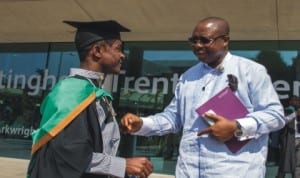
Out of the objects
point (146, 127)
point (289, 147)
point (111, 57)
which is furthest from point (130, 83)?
point (111, 57)

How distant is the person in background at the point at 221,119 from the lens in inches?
96.3

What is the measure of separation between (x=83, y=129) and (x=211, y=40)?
0.92 metres

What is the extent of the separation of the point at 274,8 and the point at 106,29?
6083 mm

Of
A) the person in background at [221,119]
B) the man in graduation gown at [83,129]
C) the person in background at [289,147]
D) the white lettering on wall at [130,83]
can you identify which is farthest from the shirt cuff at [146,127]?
the white lettering on wall at [130,83]

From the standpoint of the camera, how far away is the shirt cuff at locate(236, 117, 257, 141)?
2.40 metres

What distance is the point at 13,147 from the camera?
1226cm

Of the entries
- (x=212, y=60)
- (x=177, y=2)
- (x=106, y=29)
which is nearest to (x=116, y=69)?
(x=106, y=29)

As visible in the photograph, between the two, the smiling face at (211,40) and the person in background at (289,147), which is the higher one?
the smiling face at (211,40)

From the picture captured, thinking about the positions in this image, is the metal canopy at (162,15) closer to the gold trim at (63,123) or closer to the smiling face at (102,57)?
the smiling face at (102,57)

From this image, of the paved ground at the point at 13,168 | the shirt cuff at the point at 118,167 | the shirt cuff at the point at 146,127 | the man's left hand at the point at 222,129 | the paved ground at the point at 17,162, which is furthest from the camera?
the paved ground at the point at 17,162

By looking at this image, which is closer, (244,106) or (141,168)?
(141,168)

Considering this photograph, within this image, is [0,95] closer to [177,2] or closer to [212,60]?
[177,2]

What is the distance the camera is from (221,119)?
241 cm

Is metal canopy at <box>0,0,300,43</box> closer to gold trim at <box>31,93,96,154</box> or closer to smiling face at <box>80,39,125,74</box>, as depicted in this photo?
smiling face at <box>80,39,125,74</box>
